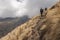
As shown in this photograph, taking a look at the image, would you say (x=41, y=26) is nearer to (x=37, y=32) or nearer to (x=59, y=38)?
(x=37, y=32)

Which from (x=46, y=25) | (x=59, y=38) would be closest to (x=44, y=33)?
(x=46, y=25)

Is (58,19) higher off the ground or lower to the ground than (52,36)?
higher

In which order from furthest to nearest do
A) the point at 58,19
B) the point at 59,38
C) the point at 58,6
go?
1. the point at 58,6
2. the point at 58,19
3. the point at 59,38

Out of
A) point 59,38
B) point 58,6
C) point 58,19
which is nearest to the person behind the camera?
point 59,38

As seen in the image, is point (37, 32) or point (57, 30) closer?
point (57, 30)

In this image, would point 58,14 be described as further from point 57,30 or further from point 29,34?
point 29,34

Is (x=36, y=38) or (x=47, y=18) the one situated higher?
(x=47, y=18)

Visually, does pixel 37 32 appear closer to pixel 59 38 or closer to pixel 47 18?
pixel 47 18

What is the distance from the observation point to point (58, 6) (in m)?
61.2

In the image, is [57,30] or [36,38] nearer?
[57,30]

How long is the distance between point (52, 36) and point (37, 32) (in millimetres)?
6258

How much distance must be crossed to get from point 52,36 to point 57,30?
5.75 ft

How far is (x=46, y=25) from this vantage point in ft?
183

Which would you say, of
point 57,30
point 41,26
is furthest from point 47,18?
point 57,30
